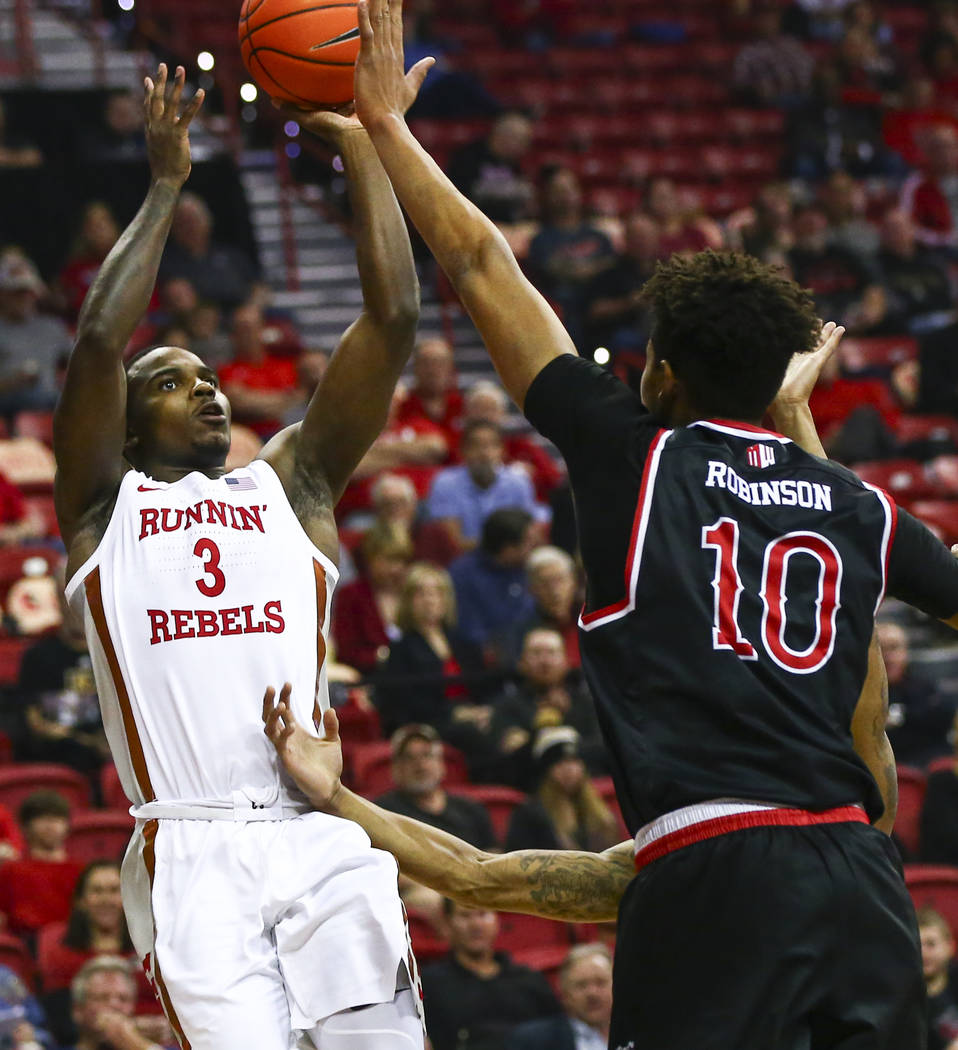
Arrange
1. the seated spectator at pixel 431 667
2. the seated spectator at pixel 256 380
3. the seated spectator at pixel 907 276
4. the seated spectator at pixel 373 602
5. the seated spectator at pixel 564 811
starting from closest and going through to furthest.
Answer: the seated spectator at pixel 564 811 → the seated spectator at pixel 431 667 → the seated spectator at pixel 373 602 → the seated spectator at pixel 256 380 → the seated spectator at pixel 907 276

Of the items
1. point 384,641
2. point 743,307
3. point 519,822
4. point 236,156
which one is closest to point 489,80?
point 236,156

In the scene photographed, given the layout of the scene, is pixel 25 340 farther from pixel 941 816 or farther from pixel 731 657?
pixel 731 657

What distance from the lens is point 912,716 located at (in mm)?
9242

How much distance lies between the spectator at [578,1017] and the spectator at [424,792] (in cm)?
78

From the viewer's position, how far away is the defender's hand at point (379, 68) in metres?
3.61

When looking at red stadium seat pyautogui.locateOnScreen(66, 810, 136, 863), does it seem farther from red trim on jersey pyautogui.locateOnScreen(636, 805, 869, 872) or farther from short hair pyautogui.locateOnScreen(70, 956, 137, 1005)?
red trim on jersey pyautogui.locateOnScreen(636, 805, 869, 872)

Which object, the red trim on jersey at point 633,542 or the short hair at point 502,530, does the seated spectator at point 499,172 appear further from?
the red trim on jersey at point 633,542

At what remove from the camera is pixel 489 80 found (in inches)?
634

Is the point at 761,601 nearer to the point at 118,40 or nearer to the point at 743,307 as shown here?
the point at 743,307

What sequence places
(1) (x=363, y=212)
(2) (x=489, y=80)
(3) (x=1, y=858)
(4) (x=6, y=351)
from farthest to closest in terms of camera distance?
(2) (x=489, y=80) → (4) (x=6, y=351) → (3) (x=1, y=858) → (1) (x=363, y=212)

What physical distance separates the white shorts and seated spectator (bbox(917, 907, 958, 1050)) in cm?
430

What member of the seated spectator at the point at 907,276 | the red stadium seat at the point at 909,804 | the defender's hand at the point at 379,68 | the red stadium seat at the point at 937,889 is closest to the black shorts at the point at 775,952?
the defender's hand at the point at 379,68

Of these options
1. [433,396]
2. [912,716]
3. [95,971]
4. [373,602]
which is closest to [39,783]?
[95,971]

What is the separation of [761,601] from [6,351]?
8919 millimetres
